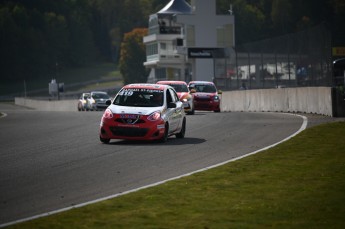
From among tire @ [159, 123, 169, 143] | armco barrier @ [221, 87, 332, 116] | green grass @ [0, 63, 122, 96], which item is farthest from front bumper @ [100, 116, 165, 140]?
green grass @ [0, 63, 122, 96]

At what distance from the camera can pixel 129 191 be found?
12.1 meters

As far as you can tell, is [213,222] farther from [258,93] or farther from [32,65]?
[32,65]

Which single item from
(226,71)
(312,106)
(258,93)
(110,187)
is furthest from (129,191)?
(226,71)

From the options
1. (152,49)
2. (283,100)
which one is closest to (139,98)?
(283,100)

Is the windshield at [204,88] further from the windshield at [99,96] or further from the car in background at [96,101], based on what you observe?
the windshield at [99,96]

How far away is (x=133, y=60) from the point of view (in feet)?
549

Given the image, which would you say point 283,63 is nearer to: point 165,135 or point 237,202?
point 165,135

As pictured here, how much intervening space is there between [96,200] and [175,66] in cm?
11749

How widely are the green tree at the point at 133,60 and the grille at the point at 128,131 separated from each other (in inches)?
5646

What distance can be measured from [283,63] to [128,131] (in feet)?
76.0

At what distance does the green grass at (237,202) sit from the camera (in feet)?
31.3

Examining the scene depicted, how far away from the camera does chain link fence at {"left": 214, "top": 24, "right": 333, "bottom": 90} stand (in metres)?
36.2

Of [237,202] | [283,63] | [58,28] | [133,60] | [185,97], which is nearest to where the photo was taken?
[237,202]

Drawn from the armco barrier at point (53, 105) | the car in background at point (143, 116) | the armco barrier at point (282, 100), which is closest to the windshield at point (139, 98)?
the car in background at point (143, 116)
